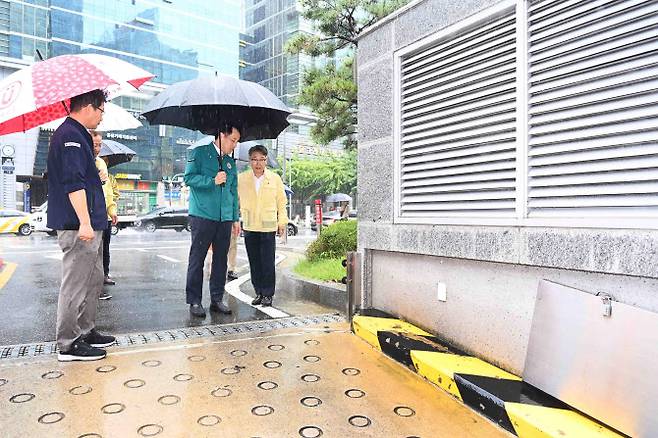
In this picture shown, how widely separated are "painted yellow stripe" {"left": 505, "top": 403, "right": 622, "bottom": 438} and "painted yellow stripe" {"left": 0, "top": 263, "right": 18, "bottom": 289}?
22.5 ft

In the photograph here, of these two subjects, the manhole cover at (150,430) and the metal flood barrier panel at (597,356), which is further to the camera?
the manhole cover at (150,430)

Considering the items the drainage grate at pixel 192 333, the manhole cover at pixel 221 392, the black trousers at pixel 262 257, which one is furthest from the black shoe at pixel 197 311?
the manhole cover at pixel 221 392

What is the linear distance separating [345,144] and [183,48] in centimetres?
5312

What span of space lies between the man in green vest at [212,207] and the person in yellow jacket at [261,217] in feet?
0.94

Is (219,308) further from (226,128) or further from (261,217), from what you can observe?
(226,128)

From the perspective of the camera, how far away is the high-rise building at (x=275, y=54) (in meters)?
59.2

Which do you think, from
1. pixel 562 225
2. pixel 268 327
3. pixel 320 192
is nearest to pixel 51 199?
pixel 268 327

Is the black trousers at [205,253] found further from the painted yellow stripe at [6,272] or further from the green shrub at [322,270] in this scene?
the painted yellow stripe at [6,272]

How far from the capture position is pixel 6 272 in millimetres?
8148

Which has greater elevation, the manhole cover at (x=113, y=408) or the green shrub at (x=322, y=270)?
the green shrub at (x=322, y=270)

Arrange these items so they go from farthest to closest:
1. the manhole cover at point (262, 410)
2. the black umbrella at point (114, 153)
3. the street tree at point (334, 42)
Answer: the street tree at point (334, 42)
the black umbrella at point (114, 153)
the manhole cover at point (262, 410)

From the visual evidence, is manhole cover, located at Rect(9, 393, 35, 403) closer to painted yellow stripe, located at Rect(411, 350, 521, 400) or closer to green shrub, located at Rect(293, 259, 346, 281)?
painted yellow stripe, located at Rect(411, 350, 521, 400)

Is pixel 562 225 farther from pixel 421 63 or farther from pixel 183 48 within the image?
pixel 183 48

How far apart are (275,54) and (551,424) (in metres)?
69.2
